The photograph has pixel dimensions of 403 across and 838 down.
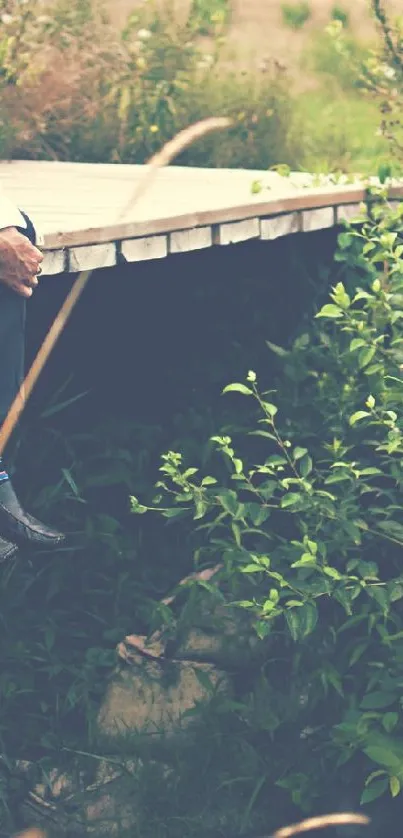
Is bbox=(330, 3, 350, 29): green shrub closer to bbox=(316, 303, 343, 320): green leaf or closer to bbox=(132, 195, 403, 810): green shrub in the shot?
bbox=(132, 195, 403, 810): green shrub

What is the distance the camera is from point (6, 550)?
4145 millimetres

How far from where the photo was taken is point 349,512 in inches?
201

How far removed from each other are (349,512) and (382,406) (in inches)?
15.6

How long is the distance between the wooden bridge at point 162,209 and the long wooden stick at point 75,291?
13cm

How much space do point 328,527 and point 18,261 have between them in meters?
1.70

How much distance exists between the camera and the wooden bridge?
4.43m

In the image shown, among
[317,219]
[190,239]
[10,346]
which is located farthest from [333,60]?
[10,346]

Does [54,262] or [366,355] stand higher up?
[54,262]

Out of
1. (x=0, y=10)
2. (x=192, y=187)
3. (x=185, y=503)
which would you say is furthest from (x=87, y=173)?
(x=185, y=503)

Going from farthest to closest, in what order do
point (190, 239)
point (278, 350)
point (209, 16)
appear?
point (209, 16), point (278, 350), point (190, 239)

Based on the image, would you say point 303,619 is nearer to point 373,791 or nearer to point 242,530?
point 242,530

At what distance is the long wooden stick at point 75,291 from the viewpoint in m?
4.22

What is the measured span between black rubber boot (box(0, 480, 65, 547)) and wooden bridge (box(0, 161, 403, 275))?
0.69 metres

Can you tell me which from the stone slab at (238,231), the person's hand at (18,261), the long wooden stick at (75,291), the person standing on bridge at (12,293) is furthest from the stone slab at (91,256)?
the stone slab at (238,231)
